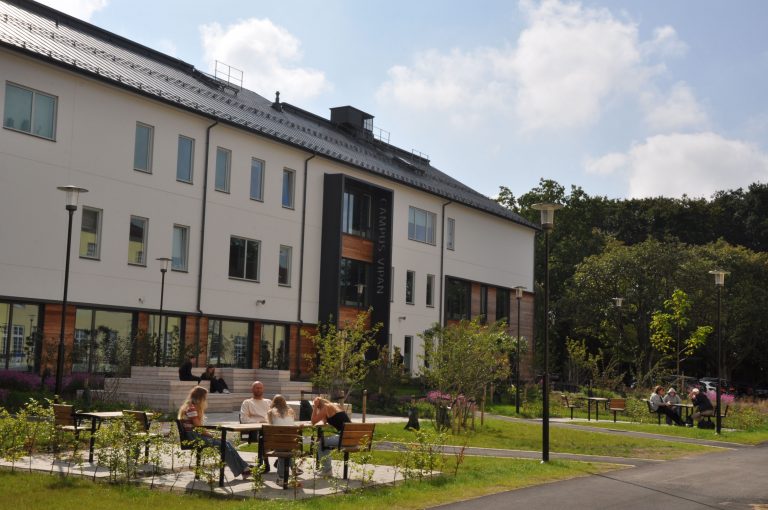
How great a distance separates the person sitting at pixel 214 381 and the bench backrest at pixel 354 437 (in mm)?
13082

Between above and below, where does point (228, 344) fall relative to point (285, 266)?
below

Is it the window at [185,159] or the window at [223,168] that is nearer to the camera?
the window at [185,159]

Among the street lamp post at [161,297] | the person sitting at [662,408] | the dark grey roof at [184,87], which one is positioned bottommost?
the person sitting at [662,408]

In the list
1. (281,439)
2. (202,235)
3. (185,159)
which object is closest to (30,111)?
(185,159)

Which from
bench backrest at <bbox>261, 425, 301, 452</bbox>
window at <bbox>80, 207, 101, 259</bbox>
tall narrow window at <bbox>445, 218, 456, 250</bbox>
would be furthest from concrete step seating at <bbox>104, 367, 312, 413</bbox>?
tall narrow window at <bbox>445, 218, 456, 250</bbox>

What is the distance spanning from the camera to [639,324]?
5597cm

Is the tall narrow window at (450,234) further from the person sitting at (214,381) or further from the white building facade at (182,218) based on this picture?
the person sitting at (214,381)

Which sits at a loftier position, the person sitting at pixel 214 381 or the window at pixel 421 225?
the window at pixel 421 225

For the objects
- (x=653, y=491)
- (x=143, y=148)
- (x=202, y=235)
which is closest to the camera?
(x=653, y=491)

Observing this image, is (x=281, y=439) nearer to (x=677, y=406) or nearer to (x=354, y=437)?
(x=354, y=437)

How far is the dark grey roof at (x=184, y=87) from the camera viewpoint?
28.9 m

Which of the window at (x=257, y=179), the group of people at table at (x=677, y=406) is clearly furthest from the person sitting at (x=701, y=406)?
the window at (x=257, y=179)

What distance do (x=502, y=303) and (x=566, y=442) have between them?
3222 cm

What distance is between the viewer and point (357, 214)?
41.5 metres
